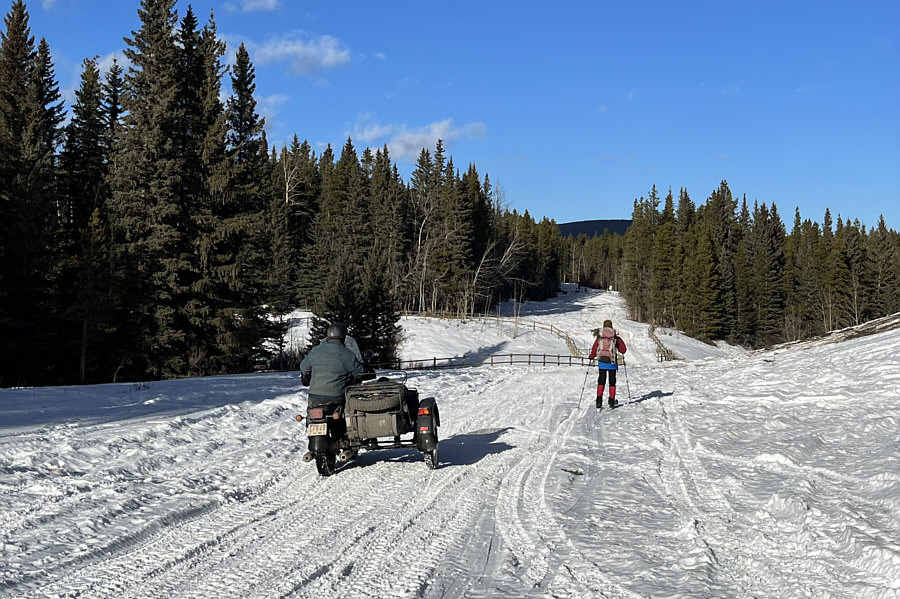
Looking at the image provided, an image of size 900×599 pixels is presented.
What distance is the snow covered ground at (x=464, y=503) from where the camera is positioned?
4383mm

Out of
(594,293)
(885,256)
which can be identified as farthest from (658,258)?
(594,293)

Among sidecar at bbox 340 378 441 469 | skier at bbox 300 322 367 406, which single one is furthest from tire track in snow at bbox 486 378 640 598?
skier at bbox 300 322 367 406

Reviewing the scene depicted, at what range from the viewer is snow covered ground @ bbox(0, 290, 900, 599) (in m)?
4.38

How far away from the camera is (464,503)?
6477 mm

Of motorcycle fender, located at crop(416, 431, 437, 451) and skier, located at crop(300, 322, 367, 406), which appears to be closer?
motorcycle fender, located at crop(416, 431, 437, 451)

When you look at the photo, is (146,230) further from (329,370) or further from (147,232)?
(329,370)

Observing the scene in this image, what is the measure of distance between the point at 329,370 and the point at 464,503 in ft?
8.45

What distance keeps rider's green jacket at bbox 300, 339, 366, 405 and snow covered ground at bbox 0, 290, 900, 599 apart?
0.97m

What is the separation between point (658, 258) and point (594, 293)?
143 ft

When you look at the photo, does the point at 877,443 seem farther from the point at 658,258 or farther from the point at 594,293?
the point at 594,293

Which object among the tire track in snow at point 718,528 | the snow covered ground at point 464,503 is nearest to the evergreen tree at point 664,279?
the snow covered ground at point 464,503

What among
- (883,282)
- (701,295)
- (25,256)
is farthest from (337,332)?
(883,282)

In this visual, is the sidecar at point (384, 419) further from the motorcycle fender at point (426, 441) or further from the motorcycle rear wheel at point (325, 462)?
the motorcycle rear wheel at point (325, 462)

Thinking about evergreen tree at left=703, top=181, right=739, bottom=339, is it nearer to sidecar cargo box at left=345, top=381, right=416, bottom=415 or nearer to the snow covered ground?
the snow covered ground
